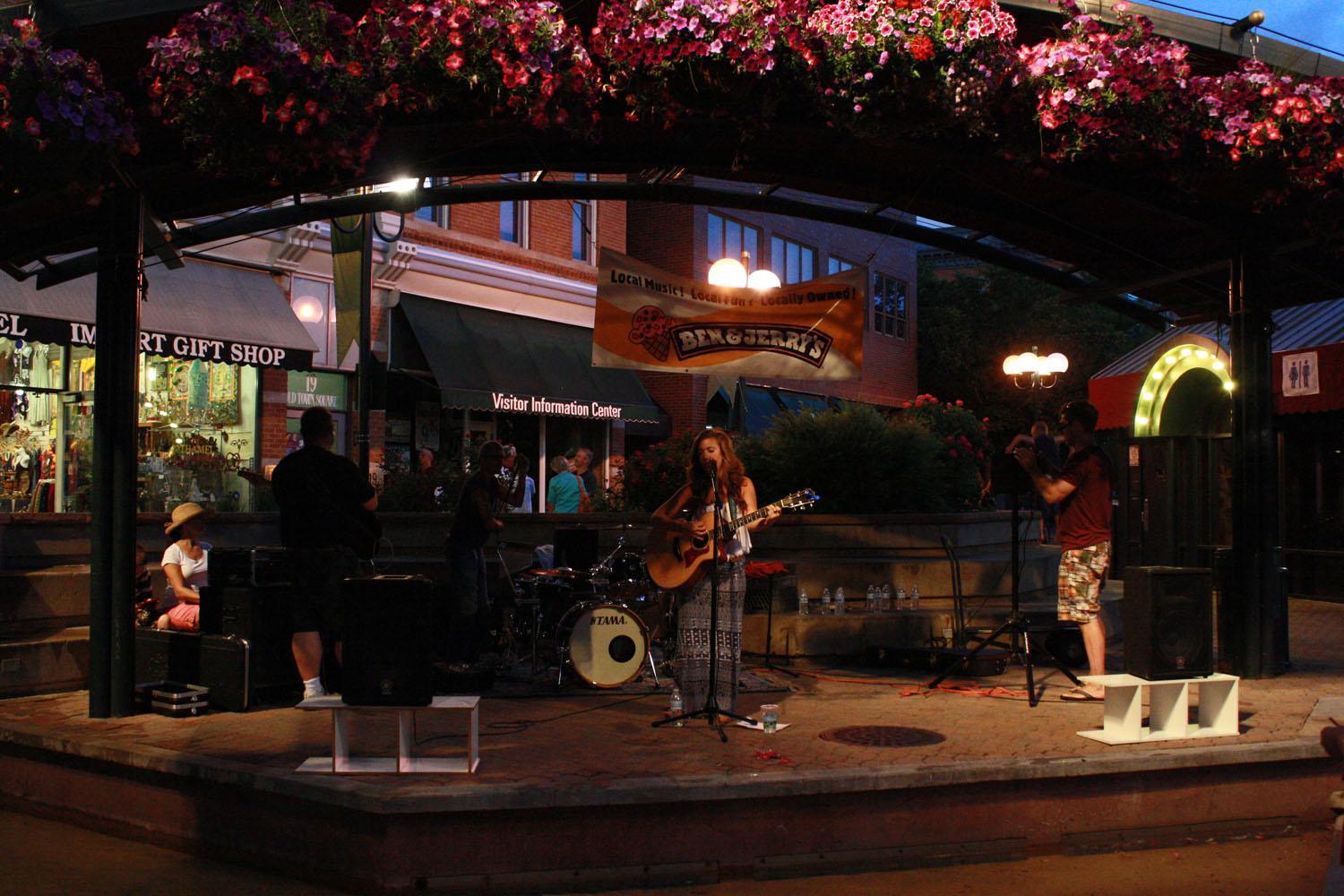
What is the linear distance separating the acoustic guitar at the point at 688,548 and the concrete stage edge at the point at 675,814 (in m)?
1.92

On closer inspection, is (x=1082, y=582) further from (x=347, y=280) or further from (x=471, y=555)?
(x=347, y=280)

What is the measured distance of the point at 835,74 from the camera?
22.5 feet

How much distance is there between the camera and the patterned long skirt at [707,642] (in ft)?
25.3

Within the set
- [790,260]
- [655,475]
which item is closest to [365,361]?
[655,475]

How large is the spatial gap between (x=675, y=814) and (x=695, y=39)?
164 inches

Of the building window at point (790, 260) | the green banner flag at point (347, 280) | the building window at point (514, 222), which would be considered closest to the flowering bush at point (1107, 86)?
the green banner flag at point (347, 280)

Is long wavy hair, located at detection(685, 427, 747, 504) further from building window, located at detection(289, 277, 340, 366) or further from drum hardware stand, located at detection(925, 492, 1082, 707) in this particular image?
building window, located at detection(289, 277, 340, 366)

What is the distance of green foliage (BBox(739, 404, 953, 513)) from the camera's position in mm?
12281

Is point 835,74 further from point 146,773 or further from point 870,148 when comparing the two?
point 146,773

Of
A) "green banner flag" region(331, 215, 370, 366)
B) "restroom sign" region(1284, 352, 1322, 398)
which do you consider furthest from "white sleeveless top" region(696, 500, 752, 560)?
"restroom sign" region(1284, 352, 1322, 398)

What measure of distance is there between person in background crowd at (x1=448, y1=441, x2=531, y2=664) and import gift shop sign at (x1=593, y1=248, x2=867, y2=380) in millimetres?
1326

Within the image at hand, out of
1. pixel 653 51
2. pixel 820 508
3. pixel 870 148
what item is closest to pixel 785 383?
pixel 820 508

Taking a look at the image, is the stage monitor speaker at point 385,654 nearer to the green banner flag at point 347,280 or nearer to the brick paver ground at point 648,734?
the brick paver ground at point 648,734

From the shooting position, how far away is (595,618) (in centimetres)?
897
